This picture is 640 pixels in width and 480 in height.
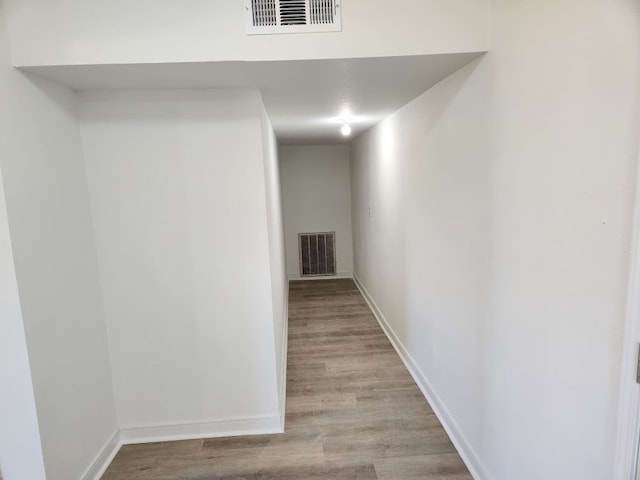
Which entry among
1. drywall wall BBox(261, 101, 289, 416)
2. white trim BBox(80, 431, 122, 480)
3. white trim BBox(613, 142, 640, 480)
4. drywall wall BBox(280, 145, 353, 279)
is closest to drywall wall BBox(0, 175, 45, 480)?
white trim BBox(80, 431, 122, 480)

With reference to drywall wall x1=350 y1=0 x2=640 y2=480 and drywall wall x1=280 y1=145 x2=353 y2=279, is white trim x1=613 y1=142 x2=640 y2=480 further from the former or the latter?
drywall wall x1=280 y1=145 x2=353 y2=279

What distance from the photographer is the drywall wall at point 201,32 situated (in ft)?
5.29

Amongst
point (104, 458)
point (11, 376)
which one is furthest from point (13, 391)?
point (104, 458)

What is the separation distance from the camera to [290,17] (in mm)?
1648

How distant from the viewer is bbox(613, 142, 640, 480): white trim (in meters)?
1.00

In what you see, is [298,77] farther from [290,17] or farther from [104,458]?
[104,458]

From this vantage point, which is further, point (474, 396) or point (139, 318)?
point (139, 318)

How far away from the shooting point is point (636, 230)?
999 mm

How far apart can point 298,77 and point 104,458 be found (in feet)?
7.59

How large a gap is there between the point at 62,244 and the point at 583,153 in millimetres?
2164

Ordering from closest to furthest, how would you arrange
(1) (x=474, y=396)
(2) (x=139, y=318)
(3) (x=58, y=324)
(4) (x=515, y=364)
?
(4) (x=515, y=364), (3) (x=58, y=324), (1) (x=474, y=396), (2) (x=139, y=318)

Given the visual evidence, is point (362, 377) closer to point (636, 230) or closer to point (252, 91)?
point (252, 91)

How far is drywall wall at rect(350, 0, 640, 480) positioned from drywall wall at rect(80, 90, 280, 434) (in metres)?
1.06

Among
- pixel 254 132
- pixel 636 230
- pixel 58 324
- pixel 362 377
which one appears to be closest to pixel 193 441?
pixel 58 324
